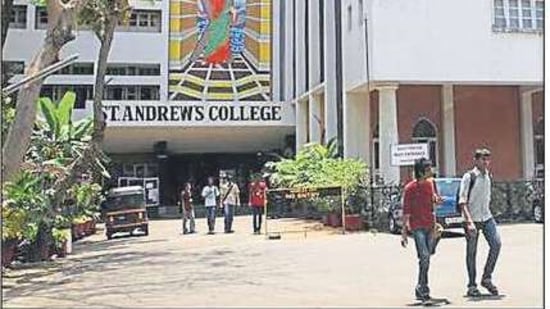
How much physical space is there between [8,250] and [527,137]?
62.6 ft

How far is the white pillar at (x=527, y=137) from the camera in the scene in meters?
27.0

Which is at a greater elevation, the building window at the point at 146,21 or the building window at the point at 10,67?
the building window at the point at 146,21

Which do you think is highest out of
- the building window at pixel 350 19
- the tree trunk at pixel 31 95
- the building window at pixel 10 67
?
the building window at pixel 350 19

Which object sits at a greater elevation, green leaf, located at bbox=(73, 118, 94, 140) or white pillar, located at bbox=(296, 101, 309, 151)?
white pillar, located at bbox=(296, 101, 309, 151)

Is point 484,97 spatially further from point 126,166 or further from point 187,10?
point 126,166

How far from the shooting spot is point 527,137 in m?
27.1

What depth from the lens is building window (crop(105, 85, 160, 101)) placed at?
1437 inches

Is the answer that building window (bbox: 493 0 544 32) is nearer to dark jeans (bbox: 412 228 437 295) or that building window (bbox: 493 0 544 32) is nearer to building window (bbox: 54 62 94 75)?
dark jeans (bbox: 412 228 437 295)

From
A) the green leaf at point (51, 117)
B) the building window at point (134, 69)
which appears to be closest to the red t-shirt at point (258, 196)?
the green leaf at point (51, 117)

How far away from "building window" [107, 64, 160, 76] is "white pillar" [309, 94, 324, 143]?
9.68 m

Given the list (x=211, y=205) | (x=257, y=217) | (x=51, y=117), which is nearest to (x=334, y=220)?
(x=257, y=217)

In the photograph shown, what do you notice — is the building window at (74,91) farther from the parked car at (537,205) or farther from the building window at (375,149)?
the parked car at (537,205)

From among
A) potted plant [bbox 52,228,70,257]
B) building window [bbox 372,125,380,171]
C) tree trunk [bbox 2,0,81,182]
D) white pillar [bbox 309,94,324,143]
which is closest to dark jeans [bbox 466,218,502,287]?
tree trunk [bbox 2,0,81,182]

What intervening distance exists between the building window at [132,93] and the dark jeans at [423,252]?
28819 millimetres
